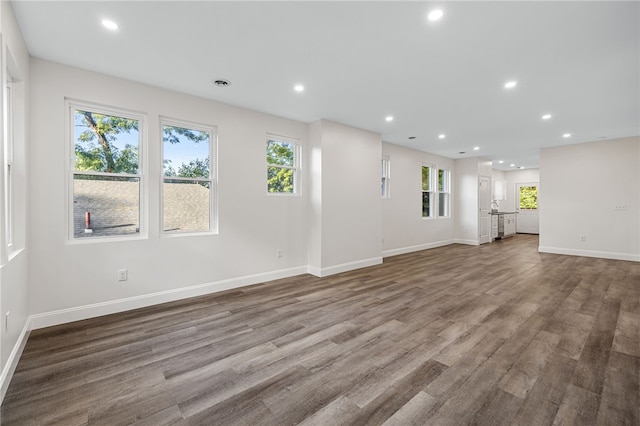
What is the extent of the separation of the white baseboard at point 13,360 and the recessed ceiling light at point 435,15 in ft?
13.0

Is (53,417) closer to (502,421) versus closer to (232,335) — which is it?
(232,335)

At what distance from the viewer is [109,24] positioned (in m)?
2.37

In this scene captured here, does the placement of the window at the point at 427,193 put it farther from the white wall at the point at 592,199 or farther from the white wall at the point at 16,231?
the white wall at the point at 16,231

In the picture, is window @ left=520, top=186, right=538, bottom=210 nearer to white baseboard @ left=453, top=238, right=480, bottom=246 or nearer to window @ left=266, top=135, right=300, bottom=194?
white baseboard @ left=453, top=238, right=480, bottom=246

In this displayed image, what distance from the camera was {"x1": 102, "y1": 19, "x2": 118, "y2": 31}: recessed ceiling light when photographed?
232 cm

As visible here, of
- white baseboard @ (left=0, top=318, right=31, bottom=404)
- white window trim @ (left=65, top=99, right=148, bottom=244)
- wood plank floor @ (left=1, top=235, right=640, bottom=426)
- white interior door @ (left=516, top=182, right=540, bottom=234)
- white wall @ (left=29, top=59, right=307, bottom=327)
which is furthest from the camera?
white interior door @ (left=516, top=182, right=540, bottom=234)

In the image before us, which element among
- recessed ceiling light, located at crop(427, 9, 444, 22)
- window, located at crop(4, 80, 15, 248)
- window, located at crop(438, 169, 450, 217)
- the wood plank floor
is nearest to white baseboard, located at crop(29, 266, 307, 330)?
the wood plank floor

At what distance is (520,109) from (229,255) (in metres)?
4.94

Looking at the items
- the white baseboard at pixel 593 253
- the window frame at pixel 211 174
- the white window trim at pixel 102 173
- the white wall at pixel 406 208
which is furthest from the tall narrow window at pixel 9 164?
the white baseboard at pixel 593 253

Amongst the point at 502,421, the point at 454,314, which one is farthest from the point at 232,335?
the point at 454,314

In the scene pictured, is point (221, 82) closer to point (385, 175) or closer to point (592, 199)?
point (385, 175)

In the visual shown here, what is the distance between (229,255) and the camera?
4.17 metres

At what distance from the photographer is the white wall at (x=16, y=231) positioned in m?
1.99

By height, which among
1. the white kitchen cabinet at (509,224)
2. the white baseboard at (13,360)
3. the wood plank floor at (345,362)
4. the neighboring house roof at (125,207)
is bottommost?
the wood plank floor at (345,362)
